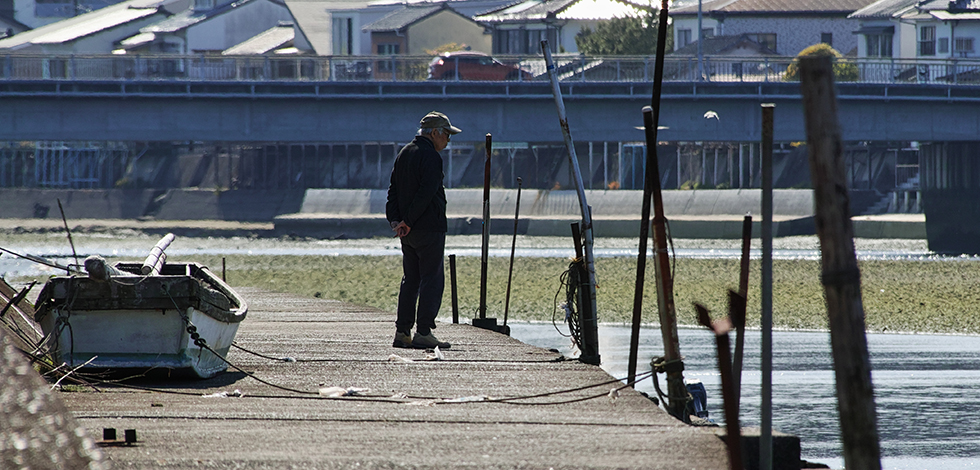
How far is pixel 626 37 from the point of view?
193 ft

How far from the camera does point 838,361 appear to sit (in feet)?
11.5

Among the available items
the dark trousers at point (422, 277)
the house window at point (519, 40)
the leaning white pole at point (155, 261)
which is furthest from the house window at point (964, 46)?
the leaning white pole at point (155, 261)

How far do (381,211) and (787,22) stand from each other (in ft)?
87.3

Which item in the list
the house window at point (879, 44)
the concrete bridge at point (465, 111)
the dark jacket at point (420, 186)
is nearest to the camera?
the dark jacket at point (420, 186)

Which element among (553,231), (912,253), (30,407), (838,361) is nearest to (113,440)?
(30,407)

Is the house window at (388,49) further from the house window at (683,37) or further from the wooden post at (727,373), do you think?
the wooden post at (727,373)

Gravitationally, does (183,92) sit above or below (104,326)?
above

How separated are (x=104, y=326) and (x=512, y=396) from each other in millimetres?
2489

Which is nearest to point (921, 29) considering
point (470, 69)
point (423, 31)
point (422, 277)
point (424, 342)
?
point (470, 69)

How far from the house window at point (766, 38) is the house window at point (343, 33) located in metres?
22.9

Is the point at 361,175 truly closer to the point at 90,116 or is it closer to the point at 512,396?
the point at 90,116

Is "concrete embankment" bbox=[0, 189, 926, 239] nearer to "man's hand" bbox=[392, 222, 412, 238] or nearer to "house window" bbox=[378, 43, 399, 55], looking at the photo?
"house window" bbox=[378, 43, 399, 55]

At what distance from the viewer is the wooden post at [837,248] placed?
11.2 feet

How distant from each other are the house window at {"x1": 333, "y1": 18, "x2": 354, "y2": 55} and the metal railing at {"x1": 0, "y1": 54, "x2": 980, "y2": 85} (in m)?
29.6
